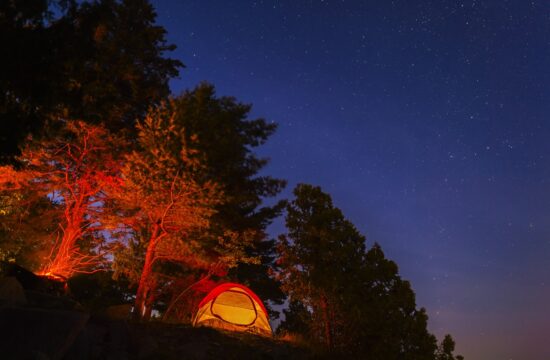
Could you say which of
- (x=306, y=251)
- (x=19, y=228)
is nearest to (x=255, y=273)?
(x=306, y=251)

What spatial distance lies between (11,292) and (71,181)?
346 inches

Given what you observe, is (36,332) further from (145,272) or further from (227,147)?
(227,147)

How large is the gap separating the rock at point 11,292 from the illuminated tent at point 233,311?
803 centimetres

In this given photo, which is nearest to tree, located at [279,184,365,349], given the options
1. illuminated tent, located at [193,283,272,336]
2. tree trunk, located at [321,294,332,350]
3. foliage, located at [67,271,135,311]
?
tree trunk, located at [321,294,332,350]

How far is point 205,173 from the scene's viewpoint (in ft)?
55.1

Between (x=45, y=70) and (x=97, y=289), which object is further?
(x=97, y=289)

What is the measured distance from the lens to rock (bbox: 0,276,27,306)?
8609 millimetres

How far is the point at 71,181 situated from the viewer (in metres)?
16.8

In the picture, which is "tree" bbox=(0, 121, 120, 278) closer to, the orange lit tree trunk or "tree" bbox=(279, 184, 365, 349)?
the orange lit tree trunk

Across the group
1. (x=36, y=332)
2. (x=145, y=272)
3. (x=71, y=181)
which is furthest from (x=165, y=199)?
(x=36, y=332)

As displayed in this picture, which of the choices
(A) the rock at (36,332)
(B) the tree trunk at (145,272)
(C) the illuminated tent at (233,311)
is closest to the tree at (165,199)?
(B) the tree trunk at (145,272)

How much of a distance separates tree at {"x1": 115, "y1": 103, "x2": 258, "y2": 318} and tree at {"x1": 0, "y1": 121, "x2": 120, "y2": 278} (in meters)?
1.50

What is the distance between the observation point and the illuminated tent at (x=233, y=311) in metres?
15.9

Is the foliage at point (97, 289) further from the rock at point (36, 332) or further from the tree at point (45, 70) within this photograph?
the rock at point (36, 332)
